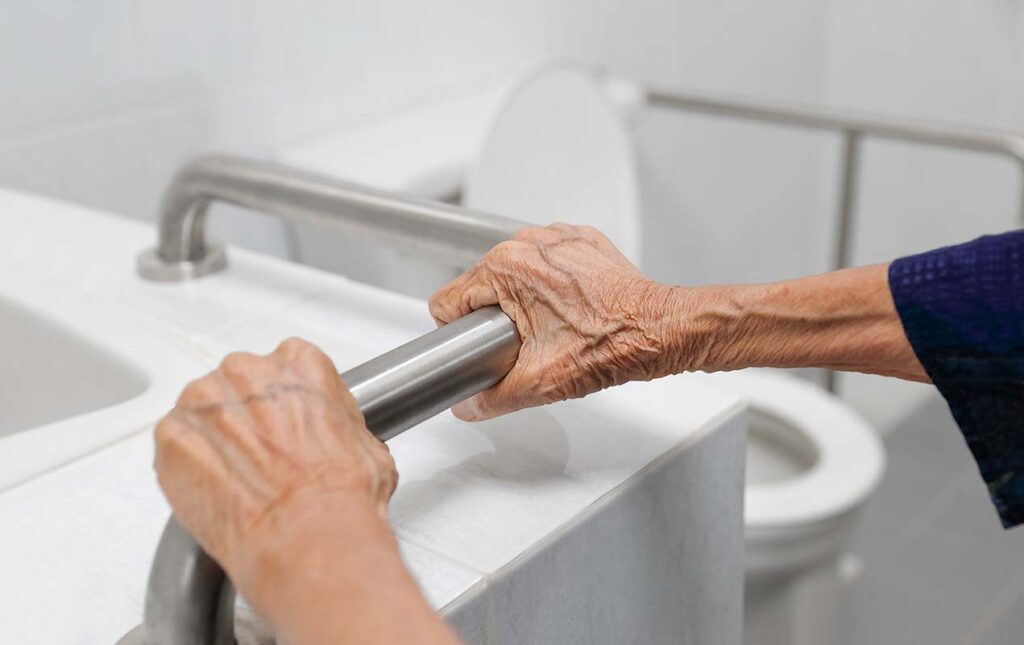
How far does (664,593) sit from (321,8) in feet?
2.62

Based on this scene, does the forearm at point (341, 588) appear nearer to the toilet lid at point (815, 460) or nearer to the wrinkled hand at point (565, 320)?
the wrinkled hand at point (565, 320)

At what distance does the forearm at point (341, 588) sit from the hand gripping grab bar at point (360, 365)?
33mm

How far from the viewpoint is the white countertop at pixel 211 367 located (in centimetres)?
40

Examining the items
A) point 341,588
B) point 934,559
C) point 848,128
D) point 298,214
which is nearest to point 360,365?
point 341,588

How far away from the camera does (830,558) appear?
1.21 m

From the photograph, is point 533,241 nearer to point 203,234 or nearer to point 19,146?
point 203,234

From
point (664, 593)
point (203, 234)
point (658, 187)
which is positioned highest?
point (203, 234)

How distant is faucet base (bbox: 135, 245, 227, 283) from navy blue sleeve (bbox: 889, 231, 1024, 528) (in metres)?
0.42

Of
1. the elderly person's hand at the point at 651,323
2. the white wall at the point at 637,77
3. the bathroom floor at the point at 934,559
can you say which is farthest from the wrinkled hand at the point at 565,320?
the bathroom floor at the point at 934,559

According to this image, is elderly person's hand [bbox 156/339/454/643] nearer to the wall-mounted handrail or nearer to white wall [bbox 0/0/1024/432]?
white wall [bbox 0/0/1024/432]

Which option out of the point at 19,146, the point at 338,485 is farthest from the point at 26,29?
the point at 338,485

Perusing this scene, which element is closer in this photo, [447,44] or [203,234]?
[203,234]

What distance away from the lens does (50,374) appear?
622 millimetres

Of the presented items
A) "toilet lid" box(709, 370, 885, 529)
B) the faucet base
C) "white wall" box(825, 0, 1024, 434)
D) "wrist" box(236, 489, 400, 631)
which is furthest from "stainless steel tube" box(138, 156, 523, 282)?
"white wall" box(825, 0, 1024, 434)
